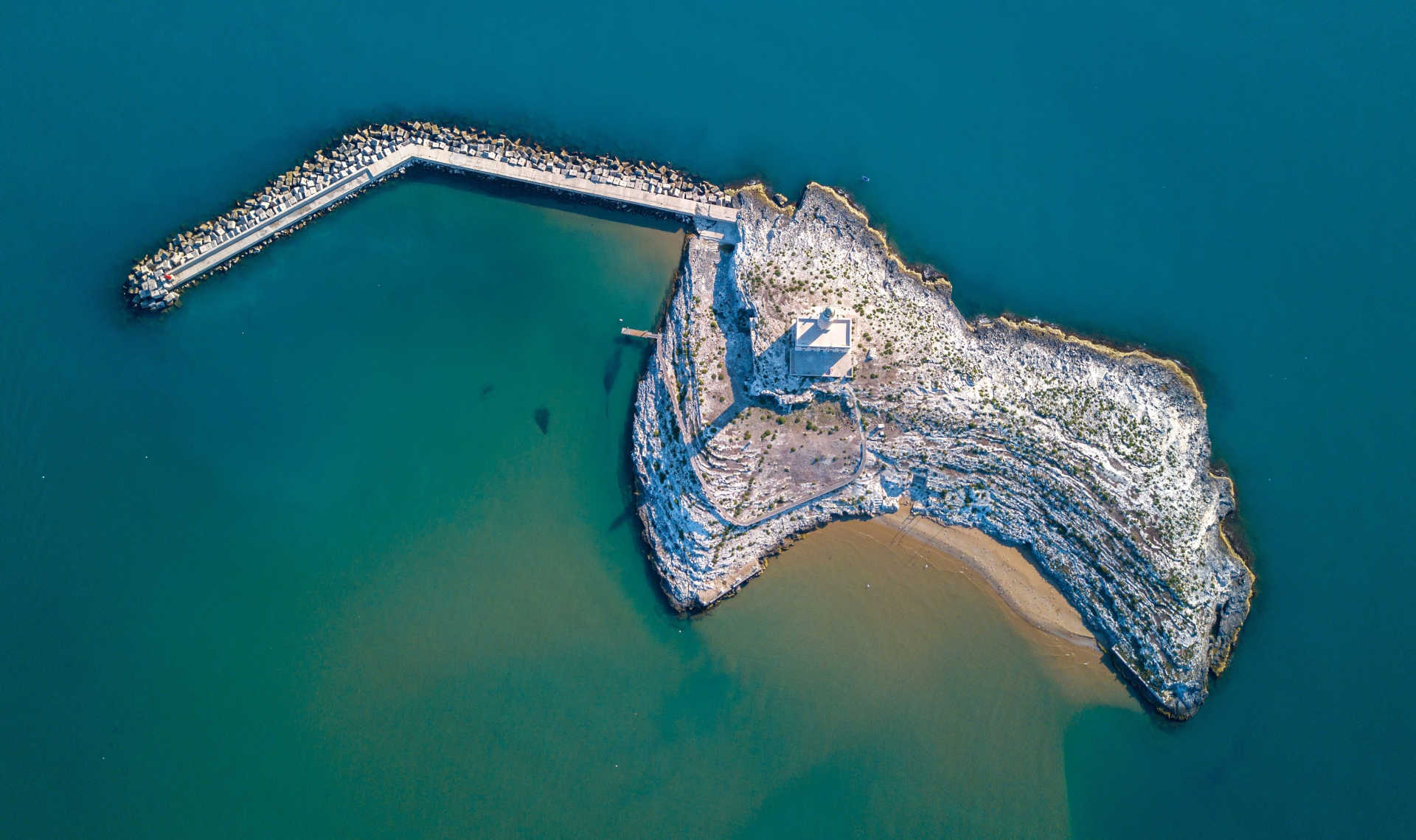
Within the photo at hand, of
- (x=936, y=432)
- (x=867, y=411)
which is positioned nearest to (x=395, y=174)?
(x=867, y=411)

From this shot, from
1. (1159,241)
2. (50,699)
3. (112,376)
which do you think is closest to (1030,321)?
(1159,241)

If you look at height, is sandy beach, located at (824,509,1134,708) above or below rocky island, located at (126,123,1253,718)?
below

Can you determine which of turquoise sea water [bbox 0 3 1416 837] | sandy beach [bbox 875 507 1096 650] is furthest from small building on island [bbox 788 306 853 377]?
sandy beach [bbox 875 507 1096 650]

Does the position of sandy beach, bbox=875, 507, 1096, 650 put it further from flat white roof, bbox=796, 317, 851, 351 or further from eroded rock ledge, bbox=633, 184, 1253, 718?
flat white roof, bbox=796, 317, 851, 351

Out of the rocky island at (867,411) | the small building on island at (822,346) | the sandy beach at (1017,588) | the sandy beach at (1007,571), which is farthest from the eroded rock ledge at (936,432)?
the small building on island at (822,346)

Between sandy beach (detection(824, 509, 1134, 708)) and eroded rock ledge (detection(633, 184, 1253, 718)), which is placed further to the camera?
sandy beach (detection(824, 509, 1134, 708))
